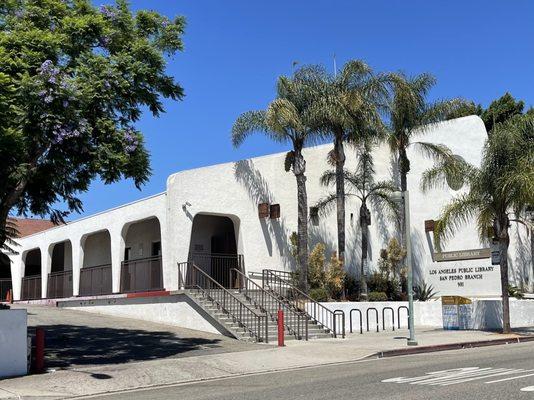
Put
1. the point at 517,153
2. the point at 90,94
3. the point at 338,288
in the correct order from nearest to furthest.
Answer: the point at 90,94 → the point at 517,153 → the point at 338,288

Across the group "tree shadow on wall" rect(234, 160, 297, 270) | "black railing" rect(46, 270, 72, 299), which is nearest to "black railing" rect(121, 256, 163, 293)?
"tree shadow on wall" rect(234, 160, 297, 270)

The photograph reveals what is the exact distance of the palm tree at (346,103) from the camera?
24156 mm

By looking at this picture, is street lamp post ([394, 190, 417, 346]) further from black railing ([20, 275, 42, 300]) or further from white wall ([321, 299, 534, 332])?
black railing ([20, 275, 42, 300])

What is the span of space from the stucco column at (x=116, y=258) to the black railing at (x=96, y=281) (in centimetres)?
160

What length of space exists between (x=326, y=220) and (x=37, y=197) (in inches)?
575

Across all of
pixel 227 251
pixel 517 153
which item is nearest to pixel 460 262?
pixel 517 153

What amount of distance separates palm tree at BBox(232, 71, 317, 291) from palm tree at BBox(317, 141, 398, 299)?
127 inches

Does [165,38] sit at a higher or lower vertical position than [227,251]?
higher

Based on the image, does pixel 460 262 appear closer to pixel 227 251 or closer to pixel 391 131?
pixel 391 131

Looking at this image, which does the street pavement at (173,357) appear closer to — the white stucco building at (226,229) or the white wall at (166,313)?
the white wall at (166,313)

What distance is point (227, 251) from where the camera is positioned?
27516mm

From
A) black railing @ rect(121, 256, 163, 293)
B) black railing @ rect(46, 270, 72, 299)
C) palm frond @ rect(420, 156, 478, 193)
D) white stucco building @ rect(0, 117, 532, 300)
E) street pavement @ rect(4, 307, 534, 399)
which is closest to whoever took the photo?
street pavement @ rect(4, 307, 534, 399)

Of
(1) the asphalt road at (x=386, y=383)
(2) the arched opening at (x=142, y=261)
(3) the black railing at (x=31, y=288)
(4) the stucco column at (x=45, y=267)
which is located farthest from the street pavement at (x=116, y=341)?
(3) the black railing at (x=31, y=288)

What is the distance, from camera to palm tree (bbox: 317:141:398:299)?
2700cm
